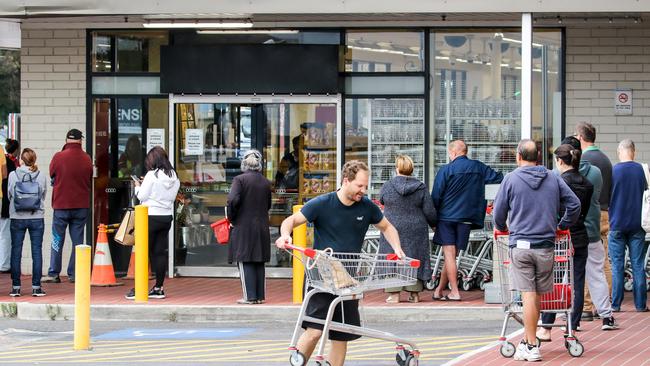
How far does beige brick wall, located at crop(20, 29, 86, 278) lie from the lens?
679 inches

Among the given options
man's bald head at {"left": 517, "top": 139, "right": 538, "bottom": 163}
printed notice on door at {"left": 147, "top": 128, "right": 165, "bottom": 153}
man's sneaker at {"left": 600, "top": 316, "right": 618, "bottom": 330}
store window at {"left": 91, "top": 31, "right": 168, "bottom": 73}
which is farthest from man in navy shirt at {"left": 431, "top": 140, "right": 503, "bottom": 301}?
store window at {"left": 91, "top": 31, "right": 168, "bottom": 73}

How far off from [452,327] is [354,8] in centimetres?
384

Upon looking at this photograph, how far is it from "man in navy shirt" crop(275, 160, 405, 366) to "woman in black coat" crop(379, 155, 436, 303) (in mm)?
5051

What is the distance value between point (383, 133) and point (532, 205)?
683 cm

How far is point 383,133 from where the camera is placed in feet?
55.1

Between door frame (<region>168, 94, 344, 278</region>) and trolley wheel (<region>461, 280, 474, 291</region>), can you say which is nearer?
trolley wheel (<region>461, 280, 474, 291</region>)

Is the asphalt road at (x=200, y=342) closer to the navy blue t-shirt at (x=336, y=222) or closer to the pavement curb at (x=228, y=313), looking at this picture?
the pavement curb at (x=228, y=313)

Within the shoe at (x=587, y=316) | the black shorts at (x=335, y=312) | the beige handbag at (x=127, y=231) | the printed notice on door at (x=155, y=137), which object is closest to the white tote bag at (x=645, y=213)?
the shoe at (x=587, y=316)

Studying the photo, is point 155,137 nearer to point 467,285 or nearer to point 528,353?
point 467,285

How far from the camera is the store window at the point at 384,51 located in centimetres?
1664

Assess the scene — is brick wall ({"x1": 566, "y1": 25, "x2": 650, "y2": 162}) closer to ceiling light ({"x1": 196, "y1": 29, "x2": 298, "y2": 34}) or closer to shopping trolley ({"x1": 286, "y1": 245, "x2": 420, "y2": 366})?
ceiling light ({"x1": 196, "y1": 29, "x2": 298, "y2": 34})

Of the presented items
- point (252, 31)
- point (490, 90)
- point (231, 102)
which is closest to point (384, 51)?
point (490, 90)

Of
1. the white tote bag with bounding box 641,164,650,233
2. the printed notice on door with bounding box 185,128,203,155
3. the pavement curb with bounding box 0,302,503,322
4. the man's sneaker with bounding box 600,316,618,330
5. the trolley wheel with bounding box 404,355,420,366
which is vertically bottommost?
the pavement curb with bounding box 0,302,503,322

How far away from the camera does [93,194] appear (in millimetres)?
17406
